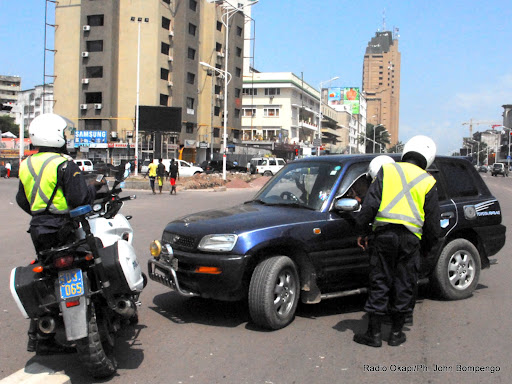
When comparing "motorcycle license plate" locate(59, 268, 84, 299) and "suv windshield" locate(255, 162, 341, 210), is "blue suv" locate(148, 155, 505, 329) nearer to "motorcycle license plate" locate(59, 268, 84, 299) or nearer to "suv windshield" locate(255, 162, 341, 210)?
"suv windshield" locate(255, 162, 341, 210)

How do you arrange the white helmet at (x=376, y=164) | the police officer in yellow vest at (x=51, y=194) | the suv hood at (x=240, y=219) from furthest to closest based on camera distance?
1. the white helmet at (x=376, y=164)
2. the suv hood at (x=240, y=219)
3. the police officer in yellow vest at (x=51, y=194)

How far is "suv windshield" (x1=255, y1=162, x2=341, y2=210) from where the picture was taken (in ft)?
18.7

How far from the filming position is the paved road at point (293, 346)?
3992mm

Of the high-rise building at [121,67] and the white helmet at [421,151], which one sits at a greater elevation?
the high-rise building at [121,67]

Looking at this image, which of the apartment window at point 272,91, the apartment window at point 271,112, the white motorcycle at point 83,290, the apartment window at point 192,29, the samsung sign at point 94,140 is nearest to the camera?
the white motorcycle at point 83,290

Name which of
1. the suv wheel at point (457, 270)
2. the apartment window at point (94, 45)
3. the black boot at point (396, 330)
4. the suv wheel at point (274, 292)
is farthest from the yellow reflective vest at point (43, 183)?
the apartment window at point (94, 45)

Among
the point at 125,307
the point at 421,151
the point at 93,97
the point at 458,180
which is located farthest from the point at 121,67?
the point at 125,307

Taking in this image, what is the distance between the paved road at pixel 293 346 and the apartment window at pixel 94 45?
5331 cm

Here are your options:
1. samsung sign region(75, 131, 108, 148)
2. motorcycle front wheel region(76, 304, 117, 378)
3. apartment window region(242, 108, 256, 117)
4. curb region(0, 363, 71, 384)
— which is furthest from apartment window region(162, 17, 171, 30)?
motorcycle front wheel region(76, 304, 117, 378)

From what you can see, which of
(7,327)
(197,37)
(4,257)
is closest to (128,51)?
(197,37)

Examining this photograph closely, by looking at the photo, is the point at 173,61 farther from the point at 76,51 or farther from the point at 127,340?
the point at 127,340

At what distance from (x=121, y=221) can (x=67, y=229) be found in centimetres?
101

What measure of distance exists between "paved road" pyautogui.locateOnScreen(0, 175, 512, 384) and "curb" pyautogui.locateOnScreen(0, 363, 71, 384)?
11cm

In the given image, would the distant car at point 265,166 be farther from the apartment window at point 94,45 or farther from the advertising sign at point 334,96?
the advertising sign at point 334,96
